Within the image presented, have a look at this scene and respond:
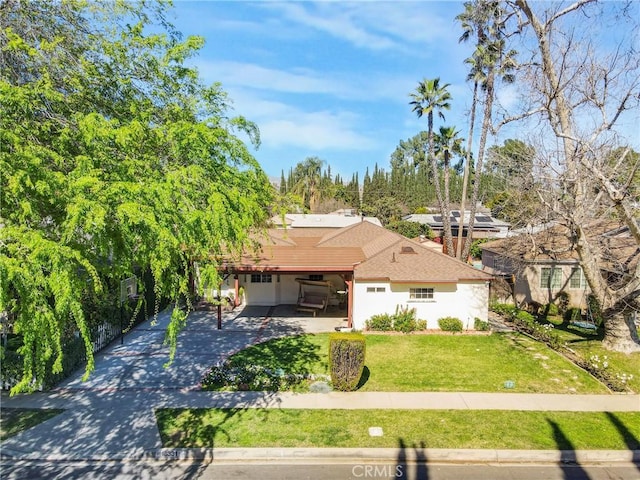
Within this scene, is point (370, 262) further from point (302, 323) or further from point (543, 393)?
point (543, 393)

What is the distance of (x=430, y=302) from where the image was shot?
675 inches

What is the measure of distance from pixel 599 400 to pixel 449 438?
5008 mm

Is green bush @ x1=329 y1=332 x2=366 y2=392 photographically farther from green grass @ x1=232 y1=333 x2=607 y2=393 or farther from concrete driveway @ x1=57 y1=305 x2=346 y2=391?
concrete driveway @ x1=57 y1=305 x2=346 y2=391

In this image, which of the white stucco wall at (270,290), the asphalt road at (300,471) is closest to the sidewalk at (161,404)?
the asphalt road at (300,471)

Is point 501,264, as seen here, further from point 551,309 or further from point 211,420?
point 211,420

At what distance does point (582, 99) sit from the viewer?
42.0 feet

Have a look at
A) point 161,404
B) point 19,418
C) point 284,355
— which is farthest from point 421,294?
point 19,418

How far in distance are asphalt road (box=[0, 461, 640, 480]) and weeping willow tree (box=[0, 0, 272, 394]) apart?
208 centimetres

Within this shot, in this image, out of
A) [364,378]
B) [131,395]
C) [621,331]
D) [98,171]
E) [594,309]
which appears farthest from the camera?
[594,309]

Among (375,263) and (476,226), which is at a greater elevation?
(476,226)

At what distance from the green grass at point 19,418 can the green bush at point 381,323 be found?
1078cm

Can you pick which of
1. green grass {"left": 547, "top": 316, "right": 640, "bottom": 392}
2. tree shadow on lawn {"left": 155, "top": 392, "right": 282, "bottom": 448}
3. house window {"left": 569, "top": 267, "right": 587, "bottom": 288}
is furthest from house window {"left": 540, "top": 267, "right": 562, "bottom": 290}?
tree shadow on lawn {"left": 155, "top": 392, "right": 282, "bottom": 448}

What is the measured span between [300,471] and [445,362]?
712 cm

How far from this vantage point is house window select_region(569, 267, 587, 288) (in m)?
20.0
